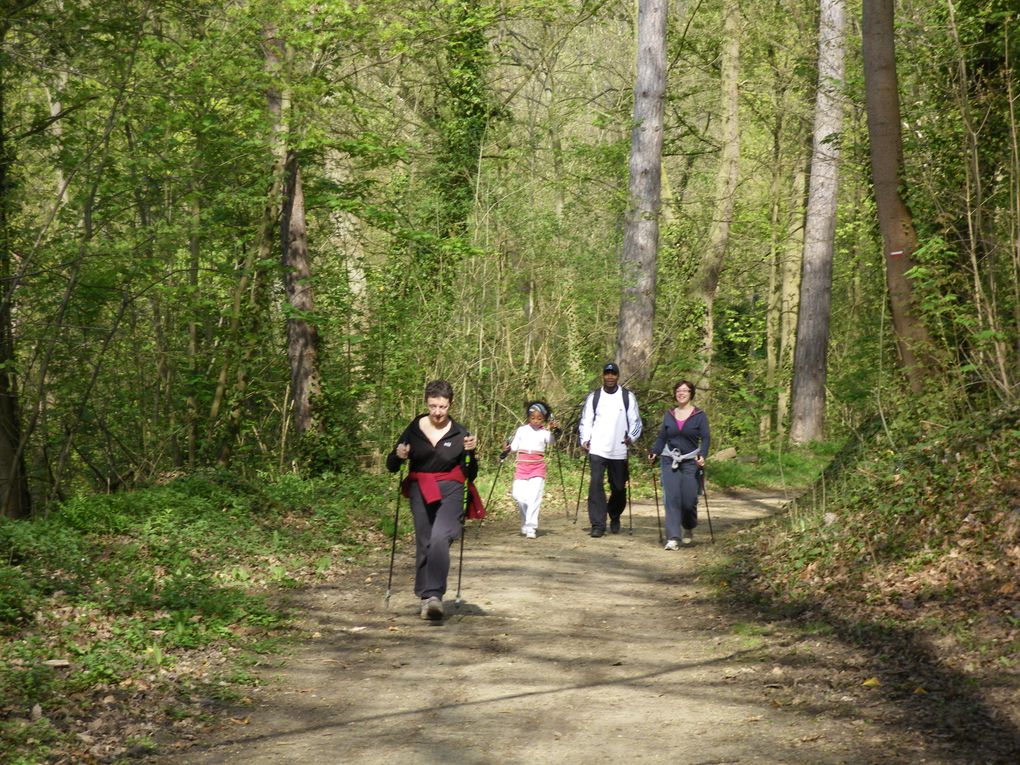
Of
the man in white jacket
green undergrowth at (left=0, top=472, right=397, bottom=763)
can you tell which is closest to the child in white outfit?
the man in white jacket

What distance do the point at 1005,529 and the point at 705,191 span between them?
904 inches

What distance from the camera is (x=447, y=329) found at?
1823cm

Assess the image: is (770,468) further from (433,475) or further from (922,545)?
(433,475)

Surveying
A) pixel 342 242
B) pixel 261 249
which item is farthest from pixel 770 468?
pixel 261 249

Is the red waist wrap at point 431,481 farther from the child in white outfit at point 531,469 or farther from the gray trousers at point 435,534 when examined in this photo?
the child in white outfit at point 531,469

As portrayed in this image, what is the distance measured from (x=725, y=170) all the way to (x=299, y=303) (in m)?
13.1

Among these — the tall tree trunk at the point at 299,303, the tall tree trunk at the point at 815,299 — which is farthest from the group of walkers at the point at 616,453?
the tall tree trunk at the point at 815,299

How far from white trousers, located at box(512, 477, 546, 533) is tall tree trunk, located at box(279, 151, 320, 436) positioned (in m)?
4.66

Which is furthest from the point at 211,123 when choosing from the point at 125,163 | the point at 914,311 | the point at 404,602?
the point at 914,311

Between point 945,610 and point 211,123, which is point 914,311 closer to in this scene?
point 945,610

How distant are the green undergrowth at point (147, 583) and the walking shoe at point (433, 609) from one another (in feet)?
3.83

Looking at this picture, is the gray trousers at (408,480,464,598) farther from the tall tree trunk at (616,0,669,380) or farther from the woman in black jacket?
the tall tree trunk at (616,0,669,380)

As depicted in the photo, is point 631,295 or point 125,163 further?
point 631,295

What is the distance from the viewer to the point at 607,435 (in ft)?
49.2
